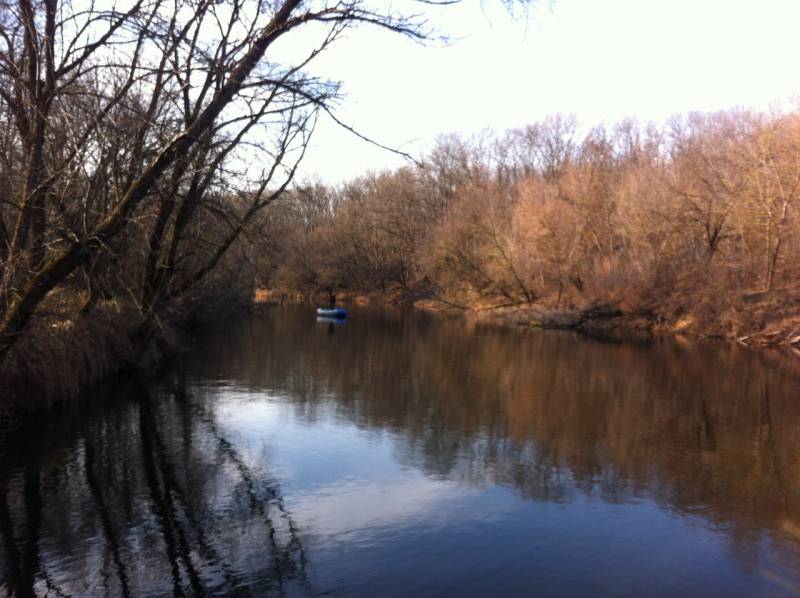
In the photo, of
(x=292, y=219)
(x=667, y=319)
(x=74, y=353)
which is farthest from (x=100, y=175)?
(x=667, y=319)

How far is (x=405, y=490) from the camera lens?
9453 millimetres

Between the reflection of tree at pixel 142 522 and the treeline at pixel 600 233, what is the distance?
631cm

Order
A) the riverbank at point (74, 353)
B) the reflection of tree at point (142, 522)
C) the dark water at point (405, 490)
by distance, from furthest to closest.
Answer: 1. the riverbank at point (74, 353)
2. the dark water at point (405, 490)
3. the reflection of tree at point (142, 522)

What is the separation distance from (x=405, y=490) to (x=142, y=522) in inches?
131

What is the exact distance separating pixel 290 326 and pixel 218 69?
2720 cm

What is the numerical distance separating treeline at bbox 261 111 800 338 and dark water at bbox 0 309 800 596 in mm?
4633

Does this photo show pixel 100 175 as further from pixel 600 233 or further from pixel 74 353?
pixel 600 233

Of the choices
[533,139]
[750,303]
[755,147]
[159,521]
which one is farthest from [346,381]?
[533,139]

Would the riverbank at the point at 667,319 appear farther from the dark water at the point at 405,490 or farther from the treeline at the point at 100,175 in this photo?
the treeline at the point at 100,175

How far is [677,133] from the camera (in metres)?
58.3

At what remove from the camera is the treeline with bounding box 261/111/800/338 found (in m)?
32.6

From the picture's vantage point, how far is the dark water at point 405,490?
685cm

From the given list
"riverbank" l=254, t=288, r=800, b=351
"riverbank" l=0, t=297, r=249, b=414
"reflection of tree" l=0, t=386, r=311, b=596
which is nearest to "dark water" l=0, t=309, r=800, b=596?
"reflection of tree" l=0, t=386, r=311, b=596

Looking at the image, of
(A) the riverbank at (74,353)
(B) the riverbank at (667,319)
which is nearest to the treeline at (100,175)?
(A) the riverbank at (74,353)
